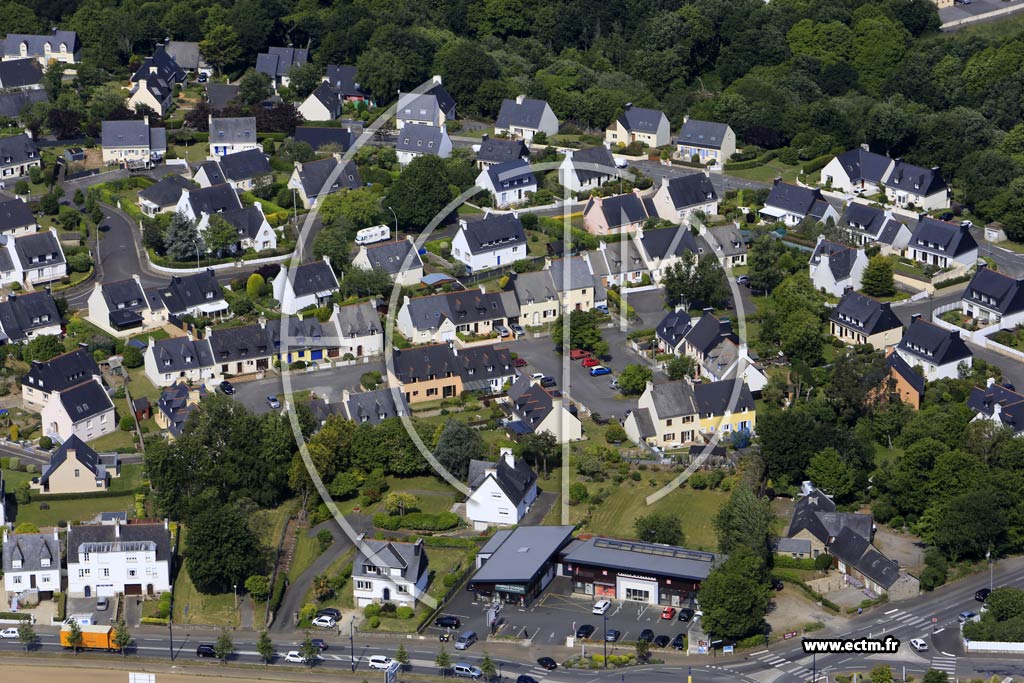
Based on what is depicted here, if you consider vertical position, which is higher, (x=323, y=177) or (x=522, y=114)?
(x=522, y=114)

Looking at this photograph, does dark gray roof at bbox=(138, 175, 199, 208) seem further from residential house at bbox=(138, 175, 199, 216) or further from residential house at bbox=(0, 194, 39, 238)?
residential house at bbox=(0, 194, 39, 238)

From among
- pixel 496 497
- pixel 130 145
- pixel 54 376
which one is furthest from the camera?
pixel 130 145

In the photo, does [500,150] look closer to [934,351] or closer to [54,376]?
[934,351]

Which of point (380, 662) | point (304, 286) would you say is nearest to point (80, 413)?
point (304, 286)

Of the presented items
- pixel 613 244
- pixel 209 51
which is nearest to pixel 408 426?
pixel 613 244

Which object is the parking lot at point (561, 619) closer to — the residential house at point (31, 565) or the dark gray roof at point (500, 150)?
the residential house at point (31, 565)

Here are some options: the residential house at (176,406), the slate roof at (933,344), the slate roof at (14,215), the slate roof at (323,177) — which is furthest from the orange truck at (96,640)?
the slate roof at (323,177)

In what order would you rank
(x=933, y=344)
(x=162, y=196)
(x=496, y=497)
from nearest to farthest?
(x=496, y=497) < (x=933, y=344) < (x=162, y=196)

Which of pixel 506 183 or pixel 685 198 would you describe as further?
pixel 506 183
